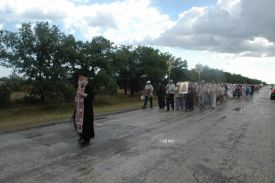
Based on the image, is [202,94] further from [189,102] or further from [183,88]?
[189,102]

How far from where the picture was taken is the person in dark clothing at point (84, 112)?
9336mm

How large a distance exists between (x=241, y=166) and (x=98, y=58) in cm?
2803

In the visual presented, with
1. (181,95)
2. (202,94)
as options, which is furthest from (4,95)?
(202,94)

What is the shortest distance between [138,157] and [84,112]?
2.36 meters

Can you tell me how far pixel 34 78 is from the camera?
29.6 meters

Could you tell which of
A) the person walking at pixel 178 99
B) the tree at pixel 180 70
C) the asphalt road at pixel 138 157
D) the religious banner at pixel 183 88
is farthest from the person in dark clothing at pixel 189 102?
the tree at pixel 180 70

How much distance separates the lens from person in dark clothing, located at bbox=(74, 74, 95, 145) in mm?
9336

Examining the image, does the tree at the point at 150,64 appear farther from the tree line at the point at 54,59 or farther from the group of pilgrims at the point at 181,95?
the group of pilgrims at the point at 181,95

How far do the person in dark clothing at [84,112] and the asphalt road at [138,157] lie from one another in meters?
0.29

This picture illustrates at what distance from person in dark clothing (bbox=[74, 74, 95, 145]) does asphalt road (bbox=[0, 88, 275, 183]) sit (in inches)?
11.4

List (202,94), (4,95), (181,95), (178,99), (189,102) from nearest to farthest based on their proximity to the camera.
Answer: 1. (189,102)
2. (181,95)
3. (178,99)
4. (202,94)
5. (4,95)

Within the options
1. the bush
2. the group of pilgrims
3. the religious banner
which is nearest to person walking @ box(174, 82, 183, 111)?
the group of pilgrims

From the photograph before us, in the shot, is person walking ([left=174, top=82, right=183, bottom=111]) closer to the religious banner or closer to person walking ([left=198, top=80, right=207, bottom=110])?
the religious banner

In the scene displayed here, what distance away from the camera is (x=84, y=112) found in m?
9.41
